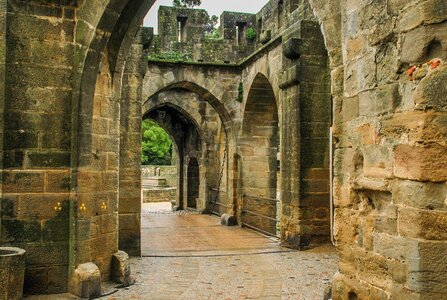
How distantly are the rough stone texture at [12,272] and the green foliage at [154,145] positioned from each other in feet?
84.5

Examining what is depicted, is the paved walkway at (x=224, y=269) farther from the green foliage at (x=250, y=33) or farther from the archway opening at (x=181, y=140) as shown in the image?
the archway opening at (x=181, y=140)

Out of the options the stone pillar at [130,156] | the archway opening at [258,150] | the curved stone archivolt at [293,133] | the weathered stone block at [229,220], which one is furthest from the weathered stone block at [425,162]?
the weathered stone block at [229,220]

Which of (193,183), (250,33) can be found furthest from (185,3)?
(250,33)

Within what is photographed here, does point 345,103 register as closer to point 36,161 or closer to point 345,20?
point 345,20

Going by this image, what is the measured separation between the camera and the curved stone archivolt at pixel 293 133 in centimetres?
255

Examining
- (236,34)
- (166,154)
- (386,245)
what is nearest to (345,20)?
(386,245)

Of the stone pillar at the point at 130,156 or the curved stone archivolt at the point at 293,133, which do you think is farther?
the stone pillar at the point at 130,156

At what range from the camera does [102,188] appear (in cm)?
629

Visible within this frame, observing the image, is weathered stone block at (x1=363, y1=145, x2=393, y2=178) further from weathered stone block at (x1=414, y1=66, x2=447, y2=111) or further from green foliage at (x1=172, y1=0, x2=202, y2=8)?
green foliage at (x1=172, y1=0, x2=202, y2=8)

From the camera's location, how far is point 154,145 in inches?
1287

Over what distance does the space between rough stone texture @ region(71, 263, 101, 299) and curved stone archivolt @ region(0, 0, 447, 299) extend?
123mm

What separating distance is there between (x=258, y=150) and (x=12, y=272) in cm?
868

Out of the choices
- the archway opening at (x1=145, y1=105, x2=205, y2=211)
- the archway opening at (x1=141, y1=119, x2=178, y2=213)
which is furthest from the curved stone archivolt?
the archway opening at (x1=141, y1=119, x2=178, y2=213)

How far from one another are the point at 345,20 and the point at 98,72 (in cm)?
369
